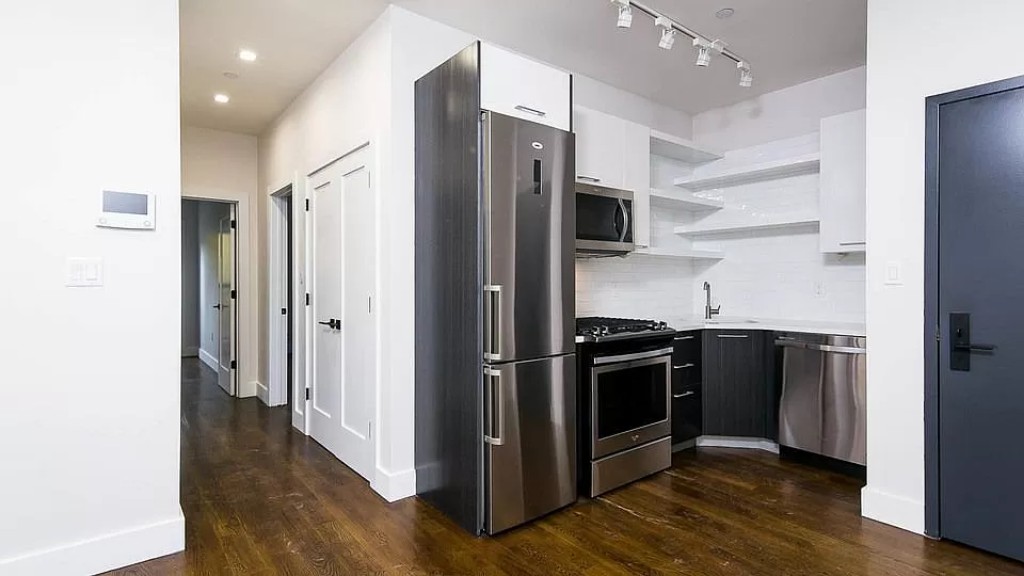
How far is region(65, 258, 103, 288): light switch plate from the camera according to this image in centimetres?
223

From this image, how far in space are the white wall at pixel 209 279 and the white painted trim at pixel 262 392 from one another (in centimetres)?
144

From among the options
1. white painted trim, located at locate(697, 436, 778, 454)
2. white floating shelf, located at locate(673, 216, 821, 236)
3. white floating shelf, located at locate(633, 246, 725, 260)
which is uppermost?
white floating shelf, located at locate(673, 216, 821, 236)

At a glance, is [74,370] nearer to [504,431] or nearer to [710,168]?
[504,431]

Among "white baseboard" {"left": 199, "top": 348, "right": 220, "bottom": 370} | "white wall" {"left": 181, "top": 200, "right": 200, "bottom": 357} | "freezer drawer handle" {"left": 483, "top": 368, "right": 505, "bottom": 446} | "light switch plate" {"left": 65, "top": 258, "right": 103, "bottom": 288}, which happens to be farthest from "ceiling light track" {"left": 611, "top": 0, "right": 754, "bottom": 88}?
"white wall" {"left": 181, "top": 200, "right": 200, "bottom": 357}

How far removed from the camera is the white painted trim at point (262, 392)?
17.3 feet

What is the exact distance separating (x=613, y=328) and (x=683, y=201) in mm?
1647

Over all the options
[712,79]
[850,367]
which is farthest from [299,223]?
[850,367]

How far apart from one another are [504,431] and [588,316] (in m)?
1.73

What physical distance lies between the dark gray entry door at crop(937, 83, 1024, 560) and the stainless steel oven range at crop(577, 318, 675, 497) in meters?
1.46

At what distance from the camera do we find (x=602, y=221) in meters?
3.67

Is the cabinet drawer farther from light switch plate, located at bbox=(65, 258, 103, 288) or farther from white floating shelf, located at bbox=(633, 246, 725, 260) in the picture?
light switch plate, located at bbox=(65, 258, 103, 288)

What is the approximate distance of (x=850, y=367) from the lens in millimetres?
3340

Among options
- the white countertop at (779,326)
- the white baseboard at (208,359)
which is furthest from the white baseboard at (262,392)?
the white countertop at (779,326)

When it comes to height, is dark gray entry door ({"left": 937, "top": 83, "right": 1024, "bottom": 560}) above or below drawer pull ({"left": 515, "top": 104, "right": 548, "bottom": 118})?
below
